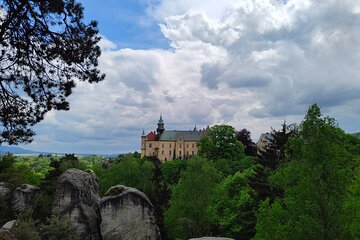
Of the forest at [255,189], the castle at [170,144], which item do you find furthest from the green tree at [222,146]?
the castle at [170,144]

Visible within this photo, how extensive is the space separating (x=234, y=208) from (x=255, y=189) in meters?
5.76

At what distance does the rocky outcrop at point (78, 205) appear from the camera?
89.0 ft

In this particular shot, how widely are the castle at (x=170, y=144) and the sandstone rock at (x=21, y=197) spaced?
95196 millimetres

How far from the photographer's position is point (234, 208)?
35.8 m

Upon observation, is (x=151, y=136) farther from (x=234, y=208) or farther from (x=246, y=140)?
(x=234, y=208)

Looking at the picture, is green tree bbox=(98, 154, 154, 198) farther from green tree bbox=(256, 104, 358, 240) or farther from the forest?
green tree bbox=(256, 104, 358, 240)

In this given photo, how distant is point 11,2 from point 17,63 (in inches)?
81.9

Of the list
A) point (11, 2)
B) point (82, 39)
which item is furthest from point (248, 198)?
point (11, 2)

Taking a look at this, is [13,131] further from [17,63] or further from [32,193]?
[32,193]

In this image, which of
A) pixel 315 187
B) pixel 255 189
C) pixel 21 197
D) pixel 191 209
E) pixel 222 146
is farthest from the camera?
pixel 222 146

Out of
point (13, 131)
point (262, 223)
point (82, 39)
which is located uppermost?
point (82, 39)

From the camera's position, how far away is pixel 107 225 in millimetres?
27188

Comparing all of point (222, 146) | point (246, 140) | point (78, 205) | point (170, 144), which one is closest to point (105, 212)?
point (78, 205)

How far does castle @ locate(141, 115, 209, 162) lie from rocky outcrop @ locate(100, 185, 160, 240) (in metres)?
106
